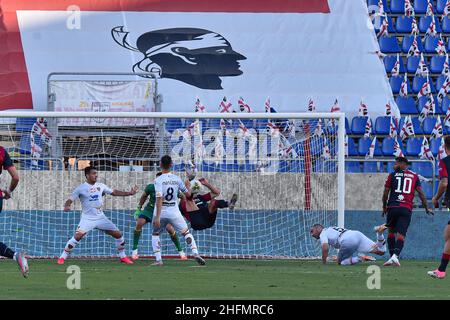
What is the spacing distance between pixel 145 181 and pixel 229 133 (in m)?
2.12

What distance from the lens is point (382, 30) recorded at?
35.6 meters

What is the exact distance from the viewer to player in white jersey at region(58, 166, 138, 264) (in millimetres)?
22531

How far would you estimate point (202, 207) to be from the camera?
25438 mm

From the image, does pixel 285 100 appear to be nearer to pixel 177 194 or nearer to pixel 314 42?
pixel 314 42

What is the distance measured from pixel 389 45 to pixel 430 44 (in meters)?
1.18

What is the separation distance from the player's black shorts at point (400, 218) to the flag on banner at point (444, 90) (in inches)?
479

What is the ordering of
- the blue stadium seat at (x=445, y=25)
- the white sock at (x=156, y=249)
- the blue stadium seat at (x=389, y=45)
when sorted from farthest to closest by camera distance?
1. the blue stadium seat at (x=445, y=25)
2. the blue stadium seat at (x=389, y=45)
3. the white sock at (x=156, y=249)

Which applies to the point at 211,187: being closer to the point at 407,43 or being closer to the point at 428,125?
the point at 428,125

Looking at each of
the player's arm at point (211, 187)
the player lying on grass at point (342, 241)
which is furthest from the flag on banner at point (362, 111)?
the player lying on grass at point (342, 241)

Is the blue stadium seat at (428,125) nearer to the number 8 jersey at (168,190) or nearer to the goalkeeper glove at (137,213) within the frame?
the goalkeeper glove at (137,213)

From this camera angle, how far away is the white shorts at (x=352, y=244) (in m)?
22.2

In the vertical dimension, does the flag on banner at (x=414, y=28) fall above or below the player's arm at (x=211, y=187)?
above

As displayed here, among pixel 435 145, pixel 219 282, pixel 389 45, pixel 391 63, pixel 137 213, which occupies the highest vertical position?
pixel 389 45

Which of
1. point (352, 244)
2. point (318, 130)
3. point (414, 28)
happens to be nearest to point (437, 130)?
point (414, 28)
